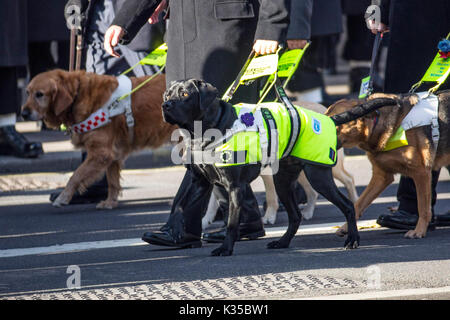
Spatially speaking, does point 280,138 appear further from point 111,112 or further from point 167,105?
point 111,112

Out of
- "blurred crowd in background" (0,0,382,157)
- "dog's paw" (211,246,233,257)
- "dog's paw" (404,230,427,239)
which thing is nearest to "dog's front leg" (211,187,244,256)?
"dog's paw" (211,246,233,257)

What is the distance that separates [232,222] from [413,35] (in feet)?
6.62

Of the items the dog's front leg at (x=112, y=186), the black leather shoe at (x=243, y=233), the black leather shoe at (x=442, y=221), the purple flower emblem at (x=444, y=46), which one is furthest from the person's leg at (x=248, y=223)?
the dog's front leg at (x=112, y=186)

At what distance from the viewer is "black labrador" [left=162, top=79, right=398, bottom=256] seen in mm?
5371

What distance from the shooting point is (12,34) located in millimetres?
9656

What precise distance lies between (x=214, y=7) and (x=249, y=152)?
0.93 m

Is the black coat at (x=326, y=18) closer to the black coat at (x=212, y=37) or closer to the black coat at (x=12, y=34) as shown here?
the black coat at (x=12, y=34)

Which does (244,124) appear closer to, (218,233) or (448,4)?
(218,233)

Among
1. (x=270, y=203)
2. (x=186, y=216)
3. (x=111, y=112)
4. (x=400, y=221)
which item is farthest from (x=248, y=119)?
(x=111, y=112)

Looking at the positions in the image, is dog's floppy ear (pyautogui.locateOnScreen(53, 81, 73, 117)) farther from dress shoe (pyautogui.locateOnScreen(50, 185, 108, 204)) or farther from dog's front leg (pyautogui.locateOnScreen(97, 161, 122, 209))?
dress shoe (pyautogui.locateOnScreen(50, 185, 108, 204))

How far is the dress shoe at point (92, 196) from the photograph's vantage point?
26.9 ft

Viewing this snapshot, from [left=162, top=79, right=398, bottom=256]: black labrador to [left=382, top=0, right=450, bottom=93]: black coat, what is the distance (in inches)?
32.5

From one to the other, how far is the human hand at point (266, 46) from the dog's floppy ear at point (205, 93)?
1.42 ft
